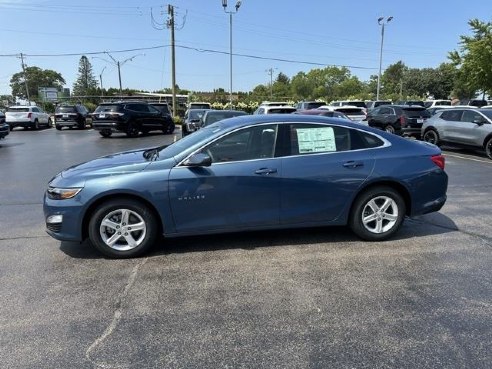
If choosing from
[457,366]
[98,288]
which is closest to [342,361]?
[457,366]

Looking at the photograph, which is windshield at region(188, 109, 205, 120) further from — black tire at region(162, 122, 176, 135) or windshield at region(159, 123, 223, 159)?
windshield at region(159, 123, 223, 159)

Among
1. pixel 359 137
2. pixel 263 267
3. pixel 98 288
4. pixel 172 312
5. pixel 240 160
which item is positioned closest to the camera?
pixel 172 312

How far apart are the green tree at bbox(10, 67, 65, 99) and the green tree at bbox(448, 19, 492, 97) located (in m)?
119

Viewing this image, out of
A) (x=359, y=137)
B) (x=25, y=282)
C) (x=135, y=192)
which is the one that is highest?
(x=359, y=137)

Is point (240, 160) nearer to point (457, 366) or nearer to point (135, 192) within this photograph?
point (135, 192)

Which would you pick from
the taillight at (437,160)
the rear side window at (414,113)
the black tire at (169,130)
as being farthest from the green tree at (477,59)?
the taillight at (437,160)

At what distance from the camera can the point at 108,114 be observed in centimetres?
2216

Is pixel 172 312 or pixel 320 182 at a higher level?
pixel 320 182

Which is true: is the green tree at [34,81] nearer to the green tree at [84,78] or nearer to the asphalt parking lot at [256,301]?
the green tree at [84,78]

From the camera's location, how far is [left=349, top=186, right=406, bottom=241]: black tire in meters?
5.27

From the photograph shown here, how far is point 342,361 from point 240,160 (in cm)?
253

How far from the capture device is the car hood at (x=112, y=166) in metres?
4.79

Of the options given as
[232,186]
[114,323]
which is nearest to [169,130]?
[232,186]

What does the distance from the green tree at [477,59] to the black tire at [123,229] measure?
91.2ft
